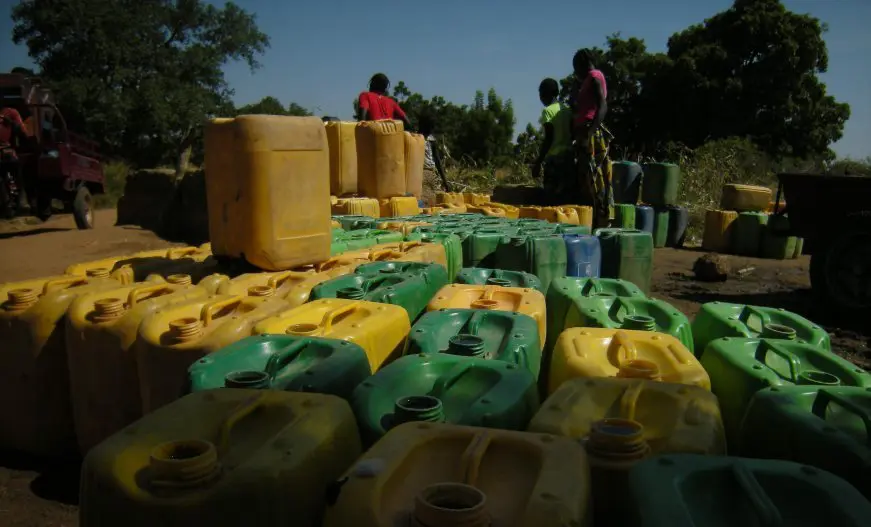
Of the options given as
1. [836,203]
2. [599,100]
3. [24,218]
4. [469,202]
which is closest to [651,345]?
[836,203]

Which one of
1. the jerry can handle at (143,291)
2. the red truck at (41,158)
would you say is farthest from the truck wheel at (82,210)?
the jerry can handle at (143,291)

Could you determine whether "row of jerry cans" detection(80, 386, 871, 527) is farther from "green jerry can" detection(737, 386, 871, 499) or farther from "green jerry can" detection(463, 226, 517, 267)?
"green jerry can" detection(463, 226, 517, 267)

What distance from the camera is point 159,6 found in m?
28.8

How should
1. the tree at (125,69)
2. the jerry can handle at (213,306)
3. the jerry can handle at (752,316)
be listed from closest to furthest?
1. the jerry can handle at (213,306)
2. the jerry can handle at (752,316)
3. the tree at (125,69)

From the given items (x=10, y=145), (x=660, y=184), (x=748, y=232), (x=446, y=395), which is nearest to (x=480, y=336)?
(x=446, y=395)

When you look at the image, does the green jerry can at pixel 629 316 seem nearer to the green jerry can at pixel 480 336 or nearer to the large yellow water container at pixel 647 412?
the green jerry can at pixel 480 336

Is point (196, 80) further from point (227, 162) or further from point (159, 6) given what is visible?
point (227, 162)

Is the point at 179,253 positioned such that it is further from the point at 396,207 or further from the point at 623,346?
the point at 396,207

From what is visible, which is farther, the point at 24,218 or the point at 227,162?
the point at 24,218

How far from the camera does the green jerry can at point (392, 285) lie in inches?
119

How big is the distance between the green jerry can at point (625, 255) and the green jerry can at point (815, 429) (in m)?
3.62

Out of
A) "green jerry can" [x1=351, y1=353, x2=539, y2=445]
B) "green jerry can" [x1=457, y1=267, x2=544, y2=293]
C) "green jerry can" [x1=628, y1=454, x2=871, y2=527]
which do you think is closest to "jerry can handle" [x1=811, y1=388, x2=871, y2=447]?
"green jerry can" [x1=628, y1=454, x2=871, y2=527]

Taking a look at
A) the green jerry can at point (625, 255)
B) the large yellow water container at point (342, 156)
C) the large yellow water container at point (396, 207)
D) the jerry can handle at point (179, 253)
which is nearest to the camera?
the jerry can handle at point (179, 253)

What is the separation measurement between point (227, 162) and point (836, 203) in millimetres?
6030
